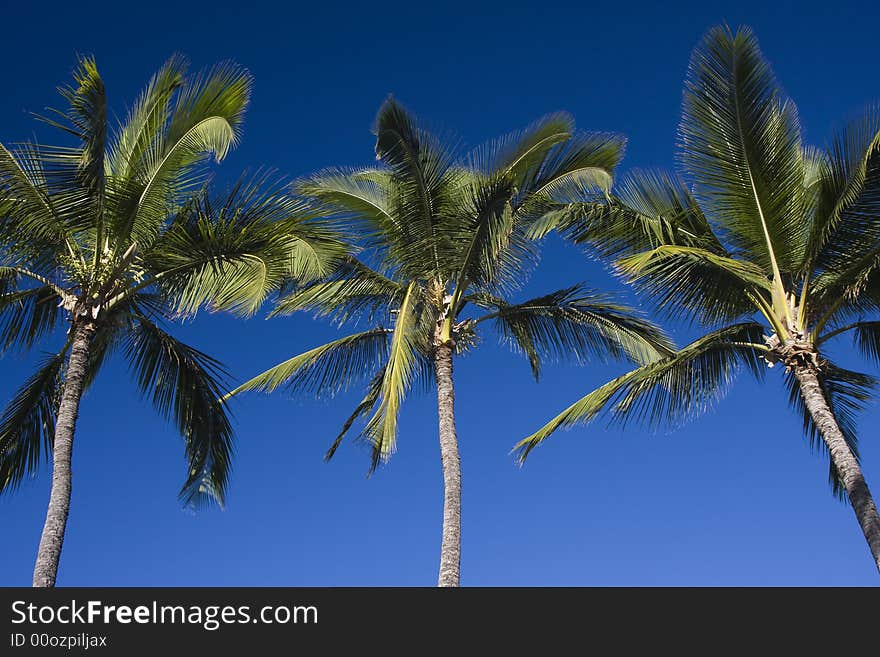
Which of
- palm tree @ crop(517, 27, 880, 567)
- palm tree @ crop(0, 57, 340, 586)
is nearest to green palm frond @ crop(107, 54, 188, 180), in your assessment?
palm tree @ crop(0, 57, 340, 586)

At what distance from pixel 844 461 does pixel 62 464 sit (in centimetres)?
883

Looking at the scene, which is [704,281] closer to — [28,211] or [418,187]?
[418,187]

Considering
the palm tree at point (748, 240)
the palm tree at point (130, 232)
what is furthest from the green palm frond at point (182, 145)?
the palm tree at point (748, 240)

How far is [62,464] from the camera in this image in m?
9.52

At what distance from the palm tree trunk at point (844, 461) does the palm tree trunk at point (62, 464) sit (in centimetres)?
A: 857

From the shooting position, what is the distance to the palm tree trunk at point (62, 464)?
8.82 metres

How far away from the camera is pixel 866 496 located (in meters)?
10.0

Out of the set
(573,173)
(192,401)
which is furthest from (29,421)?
(573,173)
